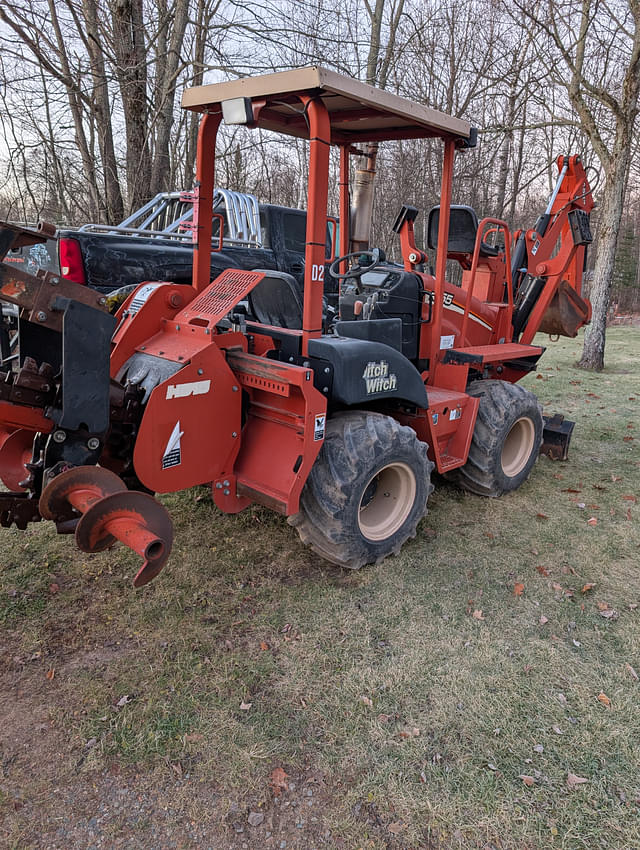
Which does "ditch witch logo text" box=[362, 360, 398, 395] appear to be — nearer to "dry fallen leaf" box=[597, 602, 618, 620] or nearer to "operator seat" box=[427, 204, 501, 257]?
"dry fallen leaf" box=[597, 602, 618, 620]

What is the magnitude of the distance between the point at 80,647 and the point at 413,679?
5.37 feet

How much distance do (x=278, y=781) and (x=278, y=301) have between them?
2606 mm

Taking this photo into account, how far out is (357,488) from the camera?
137 inches

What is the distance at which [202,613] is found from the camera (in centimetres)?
331

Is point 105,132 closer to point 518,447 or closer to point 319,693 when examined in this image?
point 518,447

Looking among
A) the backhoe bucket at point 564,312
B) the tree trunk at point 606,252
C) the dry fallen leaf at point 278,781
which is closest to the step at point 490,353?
the backhoe bucket at point 564,312

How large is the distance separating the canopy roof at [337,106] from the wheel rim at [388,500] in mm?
2098

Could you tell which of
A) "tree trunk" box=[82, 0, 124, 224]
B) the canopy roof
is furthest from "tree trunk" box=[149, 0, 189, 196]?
the canopy roof

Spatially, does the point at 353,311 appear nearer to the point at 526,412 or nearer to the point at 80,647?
the point at 526,412

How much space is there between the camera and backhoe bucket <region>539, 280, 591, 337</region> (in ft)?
19.8

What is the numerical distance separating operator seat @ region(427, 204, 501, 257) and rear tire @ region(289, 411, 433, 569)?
2171 millimetres

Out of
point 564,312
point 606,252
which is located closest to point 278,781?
point 564,312

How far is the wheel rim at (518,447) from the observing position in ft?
17.1

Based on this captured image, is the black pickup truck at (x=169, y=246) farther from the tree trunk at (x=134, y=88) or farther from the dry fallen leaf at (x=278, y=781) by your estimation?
the dry fallen leaf at (x=278, y=781)
